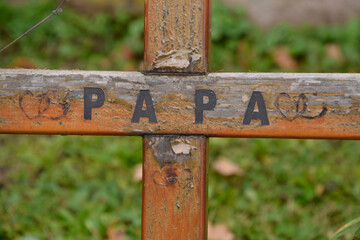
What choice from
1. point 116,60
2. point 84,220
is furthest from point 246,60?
point 84,220

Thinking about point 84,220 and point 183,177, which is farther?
point 84,220

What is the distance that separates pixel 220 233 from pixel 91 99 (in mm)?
900

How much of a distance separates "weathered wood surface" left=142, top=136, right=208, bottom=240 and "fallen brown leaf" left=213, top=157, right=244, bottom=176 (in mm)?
962

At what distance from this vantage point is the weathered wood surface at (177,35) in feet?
2.87

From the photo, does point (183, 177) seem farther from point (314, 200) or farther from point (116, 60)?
point (116, 60)

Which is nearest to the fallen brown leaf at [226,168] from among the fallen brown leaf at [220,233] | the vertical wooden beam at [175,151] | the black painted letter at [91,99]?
the fallen brown leaf at [220,233]

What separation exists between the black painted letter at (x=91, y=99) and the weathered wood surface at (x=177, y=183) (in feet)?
0.48

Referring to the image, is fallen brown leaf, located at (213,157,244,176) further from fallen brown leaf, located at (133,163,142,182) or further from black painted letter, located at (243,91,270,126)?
black painted letter, located at (243,91,270,126)

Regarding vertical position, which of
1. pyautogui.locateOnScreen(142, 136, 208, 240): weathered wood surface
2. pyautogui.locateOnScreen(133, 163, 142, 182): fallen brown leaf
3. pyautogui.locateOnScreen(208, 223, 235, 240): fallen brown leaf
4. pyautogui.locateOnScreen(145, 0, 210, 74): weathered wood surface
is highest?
pyautogui.locateOnScreen(145, 0, 210, 74): weathered wood surface

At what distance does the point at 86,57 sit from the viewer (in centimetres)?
264

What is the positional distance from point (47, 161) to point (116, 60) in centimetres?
98

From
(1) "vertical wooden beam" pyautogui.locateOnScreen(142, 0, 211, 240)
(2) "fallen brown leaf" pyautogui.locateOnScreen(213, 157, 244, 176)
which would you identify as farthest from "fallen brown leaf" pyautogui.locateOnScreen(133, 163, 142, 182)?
(1) "vertical wooden beam" pyautogui.locateOnScreen(142, 0, 211, 240)

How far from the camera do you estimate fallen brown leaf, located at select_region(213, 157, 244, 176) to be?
184 cm

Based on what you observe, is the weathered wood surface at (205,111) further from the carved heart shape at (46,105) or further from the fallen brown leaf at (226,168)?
the fallen brown leaf at (226,168)
